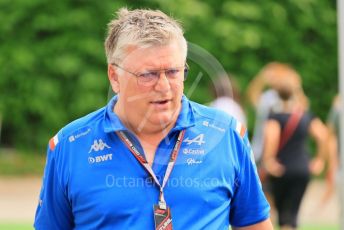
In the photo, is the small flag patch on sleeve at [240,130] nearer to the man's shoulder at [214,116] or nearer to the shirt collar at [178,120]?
the man's shoulder at [214,116]

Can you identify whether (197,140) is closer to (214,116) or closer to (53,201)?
(214,116)

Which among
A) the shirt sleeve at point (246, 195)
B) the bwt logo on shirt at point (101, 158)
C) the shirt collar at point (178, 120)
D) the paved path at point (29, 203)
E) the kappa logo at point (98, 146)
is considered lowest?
the paved path at point (29, 203)

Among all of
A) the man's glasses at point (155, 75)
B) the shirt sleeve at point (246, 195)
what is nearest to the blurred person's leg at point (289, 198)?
the shirt sleeve at point (246, 195)

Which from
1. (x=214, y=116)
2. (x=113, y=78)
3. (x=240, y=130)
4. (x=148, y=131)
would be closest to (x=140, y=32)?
(x=113, y=78)

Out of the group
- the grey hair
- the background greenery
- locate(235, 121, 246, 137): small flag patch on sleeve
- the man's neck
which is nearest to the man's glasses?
the grey hair

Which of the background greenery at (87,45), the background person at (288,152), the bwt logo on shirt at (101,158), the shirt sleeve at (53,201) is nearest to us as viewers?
the bwt logo on shirt at (101,158)

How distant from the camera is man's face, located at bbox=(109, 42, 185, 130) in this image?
13.4ft

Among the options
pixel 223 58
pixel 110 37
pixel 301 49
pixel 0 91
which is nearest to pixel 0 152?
pixel 0 91

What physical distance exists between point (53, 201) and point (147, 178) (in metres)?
0.49

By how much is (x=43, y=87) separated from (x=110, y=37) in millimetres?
17220

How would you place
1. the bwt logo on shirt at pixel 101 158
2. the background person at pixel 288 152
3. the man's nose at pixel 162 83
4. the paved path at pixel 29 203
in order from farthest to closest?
the paved path at pixel 29 203
the background person at pixel 288 152
the bwt logo on shirt at pixel 101 158
the man's nose at pixel 162 83

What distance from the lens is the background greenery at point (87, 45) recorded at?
21.1 meters

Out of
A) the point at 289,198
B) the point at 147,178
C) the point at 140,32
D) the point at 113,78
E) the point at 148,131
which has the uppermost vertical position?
the point at 140,32

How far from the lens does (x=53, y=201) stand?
172 inches
